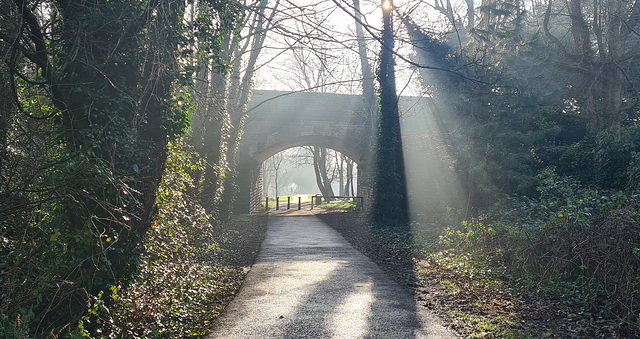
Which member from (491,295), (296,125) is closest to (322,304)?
(491,295)

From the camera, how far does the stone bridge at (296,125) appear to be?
21.1 metres

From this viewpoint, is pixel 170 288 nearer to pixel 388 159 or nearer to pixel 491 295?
pixel 491 295

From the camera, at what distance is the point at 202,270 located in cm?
682

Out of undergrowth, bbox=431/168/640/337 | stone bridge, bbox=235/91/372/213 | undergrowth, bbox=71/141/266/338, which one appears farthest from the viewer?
stone bridge, bbox=235/91/372/213

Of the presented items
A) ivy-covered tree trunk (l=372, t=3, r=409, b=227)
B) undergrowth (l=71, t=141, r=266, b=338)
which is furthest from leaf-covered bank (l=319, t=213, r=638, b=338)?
ivy-covered tree trunk (l=372, t=3, r=409, b=227)

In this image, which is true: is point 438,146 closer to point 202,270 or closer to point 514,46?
point 514,46

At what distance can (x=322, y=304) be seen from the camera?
5.36m

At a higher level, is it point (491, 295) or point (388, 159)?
point (388, 159)

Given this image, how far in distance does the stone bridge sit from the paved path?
1283 centimetres

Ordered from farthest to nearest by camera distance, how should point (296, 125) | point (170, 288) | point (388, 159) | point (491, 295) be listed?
point (296, 125) < point (388, 159) < point (491, 295) < point (170, 288)

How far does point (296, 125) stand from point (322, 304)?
1656 cm

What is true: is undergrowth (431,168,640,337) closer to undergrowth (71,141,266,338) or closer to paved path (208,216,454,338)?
paved path (208,216,454,338)

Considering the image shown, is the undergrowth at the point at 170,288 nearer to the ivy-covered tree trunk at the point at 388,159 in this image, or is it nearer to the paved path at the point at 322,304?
the paved path at the point at 322,304

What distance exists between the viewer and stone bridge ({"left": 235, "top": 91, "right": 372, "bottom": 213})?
21.1 m
